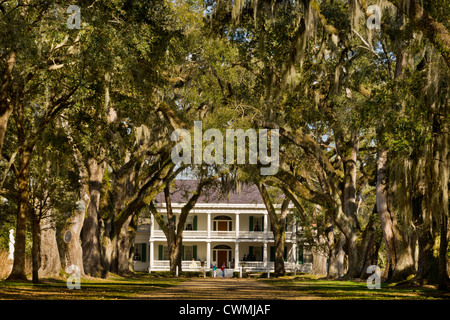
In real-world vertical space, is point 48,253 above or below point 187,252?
above

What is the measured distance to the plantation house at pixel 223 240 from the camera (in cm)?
5491

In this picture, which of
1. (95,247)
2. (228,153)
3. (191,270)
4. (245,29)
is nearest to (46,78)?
(245,29)

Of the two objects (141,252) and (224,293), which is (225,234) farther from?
(224,293)

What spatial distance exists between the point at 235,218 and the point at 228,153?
1465 inches

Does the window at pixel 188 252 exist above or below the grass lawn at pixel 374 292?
below

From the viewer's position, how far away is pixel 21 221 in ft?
59.4

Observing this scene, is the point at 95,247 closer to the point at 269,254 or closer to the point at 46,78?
the point at 46,78

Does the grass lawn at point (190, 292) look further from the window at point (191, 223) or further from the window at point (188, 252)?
the window at point (188, 252)

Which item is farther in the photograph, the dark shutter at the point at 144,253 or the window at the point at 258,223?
the window at the point at 258,223

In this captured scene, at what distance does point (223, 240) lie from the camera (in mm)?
56094

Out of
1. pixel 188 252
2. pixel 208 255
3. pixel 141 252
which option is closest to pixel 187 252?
pixel 188 252

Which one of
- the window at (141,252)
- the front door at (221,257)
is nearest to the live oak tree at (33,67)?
the window at (141,252)

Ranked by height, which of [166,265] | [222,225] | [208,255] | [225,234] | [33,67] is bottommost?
[166,265]

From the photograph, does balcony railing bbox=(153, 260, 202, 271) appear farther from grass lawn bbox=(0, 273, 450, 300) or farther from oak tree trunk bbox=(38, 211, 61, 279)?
oak tree trunk bbox=(38, 211, 61, 279)
